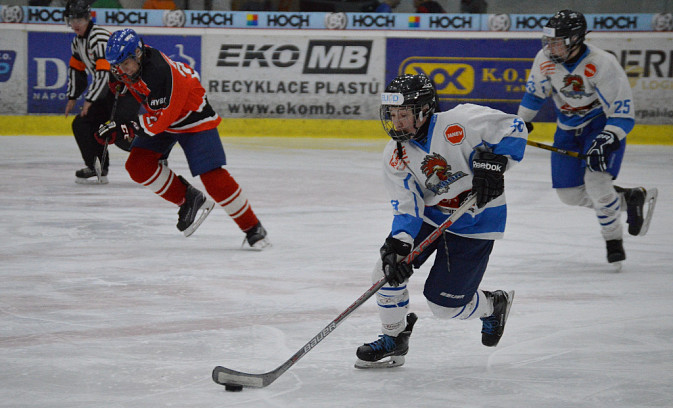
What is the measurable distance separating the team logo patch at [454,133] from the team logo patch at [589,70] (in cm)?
157

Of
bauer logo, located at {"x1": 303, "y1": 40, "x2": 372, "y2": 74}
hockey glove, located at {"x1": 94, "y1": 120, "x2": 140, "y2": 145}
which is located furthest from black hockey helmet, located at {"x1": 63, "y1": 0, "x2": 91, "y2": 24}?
bauer logo, located at {"x1": 303, "y1": 40, "x2": 372, "y2": 74}

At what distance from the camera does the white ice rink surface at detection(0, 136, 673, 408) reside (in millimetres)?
2215

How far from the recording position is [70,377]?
7.41 ft

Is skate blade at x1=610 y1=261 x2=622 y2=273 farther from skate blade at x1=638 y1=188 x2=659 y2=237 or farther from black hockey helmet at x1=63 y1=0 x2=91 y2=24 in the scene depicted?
black hockey helmet at x1=63 y1=0 x2=91 y2=24

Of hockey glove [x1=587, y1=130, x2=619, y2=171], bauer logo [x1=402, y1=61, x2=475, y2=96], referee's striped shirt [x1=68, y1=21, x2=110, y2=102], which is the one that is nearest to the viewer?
hockey glove [x1=587, y1=130, x2=619, y2=171]

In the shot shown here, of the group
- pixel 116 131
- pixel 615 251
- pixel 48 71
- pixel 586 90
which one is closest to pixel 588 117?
pixel 586 90

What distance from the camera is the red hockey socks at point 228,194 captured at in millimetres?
4070

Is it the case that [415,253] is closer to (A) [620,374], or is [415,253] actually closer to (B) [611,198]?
(A) [620,374]

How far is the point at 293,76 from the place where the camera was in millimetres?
8977

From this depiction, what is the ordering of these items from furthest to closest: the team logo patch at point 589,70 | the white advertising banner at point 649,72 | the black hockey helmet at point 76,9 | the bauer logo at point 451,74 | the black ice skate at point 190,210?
the bauer logo at point 451,74 < the white advertising banner at point 649,72 < the black hockey helmet at point 76,9 < the black ice skate at point 190,210 < the team logo patch at point 589,70

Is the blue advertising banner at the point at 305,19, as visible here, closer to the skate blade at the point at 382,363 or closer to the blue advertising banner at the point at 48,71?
the blue advertising banner at the point at 48,71

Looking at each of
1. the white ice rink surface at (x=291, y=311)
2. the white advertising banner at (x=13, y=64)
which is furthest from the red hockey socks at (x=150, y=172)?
the white advertising banner at (x=13, y=64)

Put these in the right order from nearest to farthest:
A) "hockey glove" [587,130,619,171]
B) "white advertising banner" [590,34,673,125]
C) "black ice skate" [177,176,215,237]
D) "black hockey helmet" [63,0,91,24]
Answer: "hockey glove" [587,130,619,171] → "black ice skate" [177,176,215,237] → "black hockey helmet" [63,0,91,24] → "white advertising banner" [590,34,673,125]

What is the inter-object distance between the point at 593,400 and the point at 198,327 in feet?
4.07
